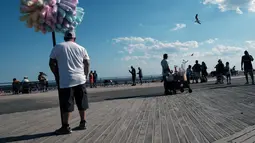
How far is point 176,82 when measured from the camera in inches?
524

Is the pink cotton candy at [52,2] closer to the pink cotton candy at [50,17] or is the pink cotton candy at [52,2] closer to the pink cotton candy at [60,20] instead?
the pink cotton candy at [50,17]

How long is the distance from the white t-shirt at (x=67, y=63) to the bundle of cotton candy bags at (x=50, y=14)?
0.42 meters

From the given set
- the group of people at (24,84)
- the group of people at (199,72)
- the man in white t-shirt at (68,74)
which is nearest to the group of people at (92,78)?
the group of people at (24,84)

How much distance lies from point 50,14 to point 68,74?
1.17 m

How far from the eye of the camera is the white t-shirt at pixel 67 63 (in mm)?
4984

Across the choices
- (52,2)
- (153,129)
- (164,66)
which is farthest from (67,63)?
(164,66)

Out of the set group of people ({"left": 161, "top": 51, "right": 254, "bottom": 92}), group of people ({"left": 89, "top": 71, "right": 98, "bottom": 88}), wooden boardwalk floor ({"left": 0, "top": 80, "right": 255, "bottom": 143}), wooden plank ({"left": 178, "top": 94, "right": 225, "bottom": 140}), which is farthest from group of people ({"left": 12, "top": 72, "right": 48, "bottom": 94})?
wooden plank ({"left": 178, "top": 94, "right": 225, "bottom": 140})

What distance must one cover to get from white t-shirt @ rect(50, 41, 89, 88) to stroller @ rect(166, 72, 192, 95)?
8.26m

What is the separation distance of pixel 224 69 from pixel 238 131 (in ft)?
60.8

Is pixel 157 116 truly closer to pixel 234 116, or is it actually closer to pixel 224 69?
pixel 234 116

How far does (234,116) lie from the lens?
5.84m

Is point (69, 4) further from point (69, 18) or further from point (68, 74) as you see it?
point (68, 74)

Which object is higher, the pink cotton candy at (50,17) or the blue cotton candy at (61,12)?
the blue cotton candy at (61,12)

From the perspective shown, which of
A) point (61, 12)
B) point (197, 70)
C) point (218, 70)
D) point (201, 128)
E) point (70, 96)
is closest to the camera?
point (201, 128)
